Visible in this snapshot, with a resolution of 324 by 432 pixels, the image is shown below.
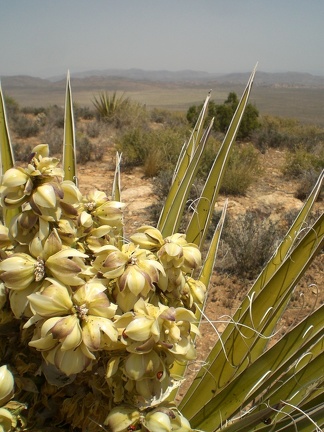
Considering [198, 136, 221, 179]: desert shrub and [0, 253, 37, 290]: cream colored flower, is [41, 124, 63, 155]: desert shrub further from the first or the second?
[0, 253, 37, 290]: cream colored flower

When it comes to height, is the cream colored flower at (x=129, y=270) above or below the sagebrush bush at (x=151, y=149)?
above

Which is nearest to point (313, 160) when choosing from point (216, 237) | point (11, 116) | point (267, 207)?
point (267, 207)

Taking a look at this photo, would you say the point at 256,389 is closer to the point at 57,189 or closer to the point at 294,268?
the point at 294,268

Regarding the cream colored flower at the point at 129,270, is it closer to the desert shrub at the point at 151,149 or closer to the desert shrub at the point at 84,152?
the desert shrub at the point at 151,149

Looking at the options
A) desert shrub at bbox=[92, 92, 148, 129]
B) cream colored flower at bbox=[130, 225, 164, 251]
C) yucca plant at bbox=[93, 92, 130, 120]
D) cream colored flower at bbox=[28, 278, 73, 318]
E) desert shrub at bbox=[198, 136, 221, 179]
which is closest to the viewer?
cream colored flower at bbox=[28, 278, 73, 318]

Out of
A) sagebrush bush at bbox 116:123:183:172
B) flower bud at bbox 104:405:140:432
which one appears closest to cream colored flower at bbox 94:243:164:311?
flower bud at bbox 104:405:140:432

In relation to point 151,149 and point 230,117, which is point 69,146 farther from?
point 230,117

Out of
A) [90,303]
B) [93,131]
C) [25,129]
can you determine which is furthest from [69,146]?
[25,129]

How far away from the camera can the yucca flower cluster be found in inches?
20.8

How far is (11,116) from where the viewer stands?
10742 mm

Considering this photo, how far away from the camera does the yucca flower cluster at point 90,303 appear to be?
527 millimetres

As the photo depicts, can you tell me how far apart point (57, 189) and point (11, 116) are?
11.2 metres

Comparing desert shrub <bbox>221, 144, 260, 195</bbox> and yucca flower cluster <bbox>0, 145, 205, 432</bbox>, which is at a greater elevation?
yucca flower cluster <bbox>0, 145, 205, 432</bbox>

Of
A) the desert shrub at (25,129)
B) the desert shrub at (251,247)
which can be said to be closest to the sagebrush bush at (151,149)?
the desert shrub at (251,247)
